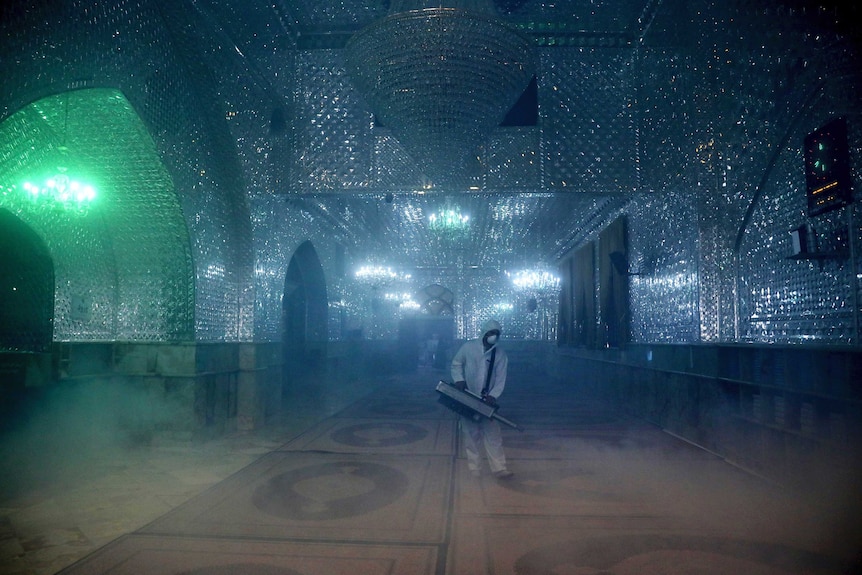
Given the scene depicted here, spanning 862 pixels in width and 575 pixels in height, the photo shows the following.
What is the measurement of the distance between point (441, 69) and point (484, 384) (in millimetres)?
2964

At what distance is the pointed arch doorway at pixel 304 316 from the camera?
1042 cm

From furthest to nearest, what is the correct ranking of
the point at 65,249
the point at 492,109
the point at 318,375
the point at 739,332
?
the point at 318,375, the point at 65,249, the point at 739,332, the point at 492,109

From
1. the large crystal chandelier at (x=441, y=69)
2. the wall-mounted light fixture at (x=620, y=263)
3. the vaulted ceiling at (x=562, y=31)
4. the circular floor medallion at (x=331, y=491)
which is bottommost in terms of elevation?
the circular floor medallion at (x=331, y=491)

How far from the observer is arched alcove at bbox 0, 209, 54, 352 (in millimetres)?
5879

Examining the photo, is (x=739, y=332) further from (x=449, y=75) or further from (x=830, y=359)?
(x=449, y=75)

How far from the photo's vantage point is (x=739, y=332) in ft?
19.0

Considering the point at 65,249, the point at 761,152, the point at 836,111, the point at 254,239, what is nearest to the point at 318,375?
the point at 254,239

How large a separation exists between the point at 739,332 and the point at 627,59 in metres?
3.77

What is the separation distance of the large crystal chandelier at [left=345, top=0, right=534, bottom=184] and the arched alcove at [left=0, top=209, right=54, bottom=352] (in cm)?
400

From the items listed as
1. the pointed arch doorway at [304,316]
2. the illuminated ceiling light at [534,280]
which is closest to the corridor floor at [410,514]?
the pointed arch doorway at [304,316]

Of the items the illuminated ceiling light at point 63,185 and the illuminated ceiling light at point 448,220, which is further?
the illuminated ceiling light at point 448,220

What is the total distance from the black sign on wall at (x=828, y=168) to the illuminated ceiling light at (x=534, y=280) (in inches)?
428

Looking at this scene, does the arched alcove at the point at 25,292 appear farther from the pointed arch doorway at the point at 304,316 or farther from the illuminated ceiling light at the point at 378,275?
the illuminated ceiling light at the point at 378,275

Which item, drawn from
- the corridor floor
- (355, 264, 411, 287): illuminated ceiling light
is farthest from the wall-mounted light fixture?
(355, 264, 411, 287): illuminated ceiling light
